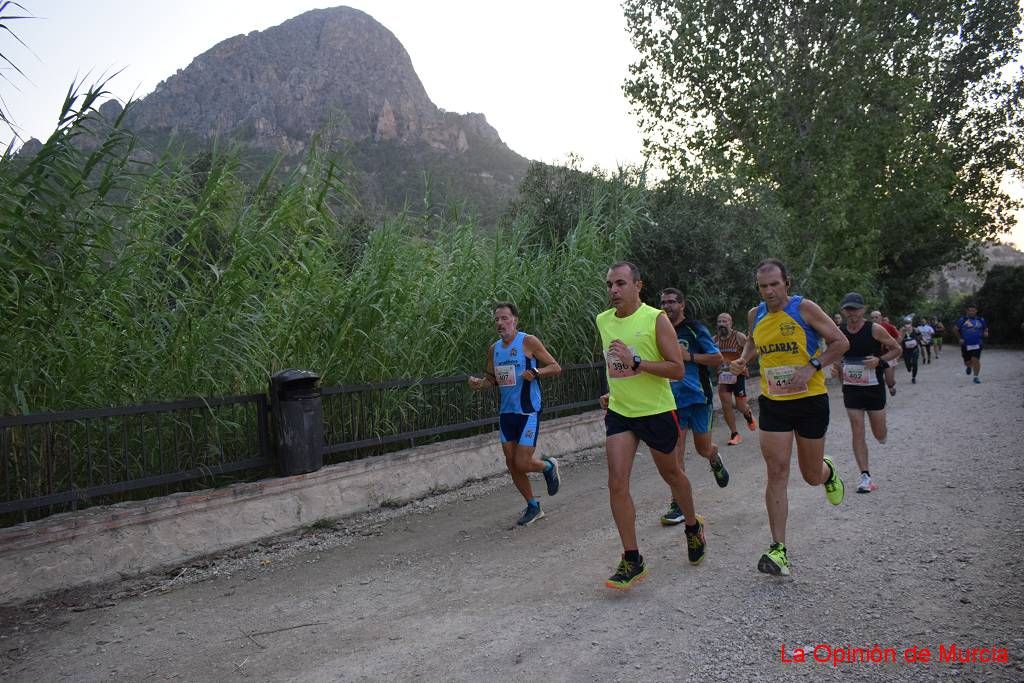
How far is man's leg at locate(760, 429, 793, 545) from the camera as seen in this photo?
495cm

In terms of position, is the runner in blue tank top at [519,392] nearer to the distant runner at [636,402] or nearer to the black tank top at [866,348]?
the distant runner at [636,402]

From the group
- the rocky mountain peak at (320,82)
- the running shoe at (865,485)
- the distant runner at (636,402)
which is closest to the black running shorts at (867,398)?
the running shoe at (865,485)

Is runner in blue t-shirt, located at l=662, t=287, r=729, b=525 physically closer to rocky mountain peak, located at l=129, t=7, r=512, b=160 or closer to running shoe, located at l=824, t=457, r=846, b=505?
running shoe, located at l=824, t=457, r=846, b=505

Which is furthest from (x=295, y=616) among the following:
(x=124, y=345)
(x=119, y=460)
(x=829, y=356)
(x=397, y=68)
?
(x=397, y=68)

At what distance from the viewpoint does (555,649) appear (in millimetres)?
3828

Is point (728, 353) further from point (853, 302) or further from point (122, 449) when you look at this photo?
point (122, 449)

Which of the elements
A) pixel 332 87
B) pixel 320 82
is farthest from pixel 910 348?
pixel 332 87

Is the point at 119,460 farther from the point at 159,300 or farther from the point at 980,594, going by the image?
the point at 980,594

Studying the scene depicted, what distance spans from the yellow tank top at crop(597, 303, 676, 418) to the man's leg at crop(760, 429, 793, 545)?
747 millimetres

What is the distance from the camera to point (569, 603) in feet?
14.9

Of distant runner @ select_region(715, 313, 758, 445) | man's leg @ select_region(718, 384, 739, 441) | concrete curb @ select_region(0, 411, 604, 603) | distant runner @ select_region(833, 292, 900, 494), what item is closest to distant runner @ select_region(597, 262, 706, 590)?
concrete curb @ select_region(0, 411, 604, 603)

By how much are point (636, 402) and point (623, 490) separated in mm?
574

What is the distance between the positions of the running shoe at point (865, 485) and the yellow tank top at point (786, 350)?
2.59m

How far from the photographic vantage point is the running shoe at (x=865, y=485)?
7.20 metres
